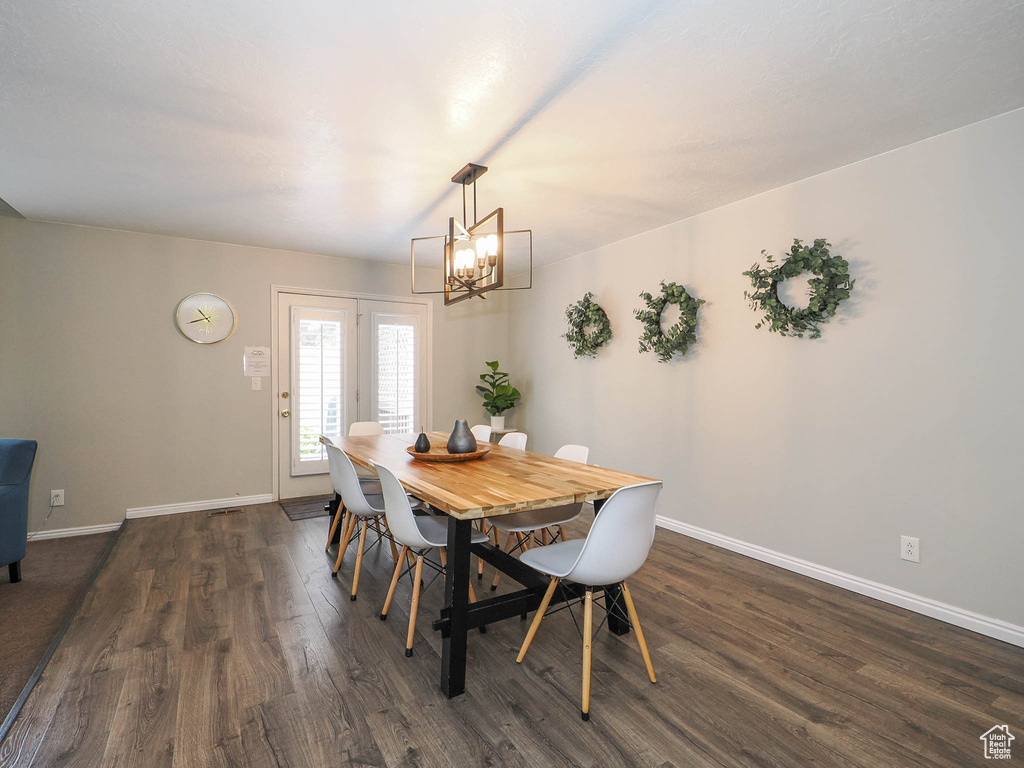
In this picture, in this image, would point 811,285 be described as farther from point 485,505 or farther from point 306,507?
point 306,507

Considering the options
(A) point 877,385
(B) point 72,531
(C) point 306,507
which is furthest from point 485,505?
(B) point 72,531

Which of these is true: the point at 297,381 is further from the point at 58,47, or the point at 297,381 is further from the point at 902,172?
the point at 902,172

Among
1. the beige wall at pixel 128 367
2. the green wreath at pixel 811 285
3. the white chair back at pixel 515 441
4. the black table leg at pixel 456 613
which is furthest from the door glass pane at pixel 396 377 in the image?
the black table leg at pixel 456 613

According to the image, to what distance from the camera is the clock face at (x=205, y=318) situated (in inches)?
172

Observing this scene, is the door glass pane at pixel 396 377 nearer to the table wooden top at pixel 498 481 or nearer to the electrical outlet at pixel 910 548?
the table wooden top at pixel 498 481

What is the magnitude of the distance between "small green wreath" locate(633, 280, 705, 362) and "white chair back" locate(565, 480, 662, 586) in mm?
2187

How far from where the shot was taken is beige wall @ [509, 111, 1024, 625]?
239 centimetres

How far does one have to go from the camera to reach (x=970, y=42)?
185 centimetres

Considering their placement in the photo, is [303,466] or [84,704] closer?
[84,704]

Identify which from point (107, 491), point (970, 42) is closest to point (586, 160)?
point (970, 42)

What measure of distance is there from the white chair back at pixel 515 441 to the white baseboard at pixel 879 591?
4.91 feet

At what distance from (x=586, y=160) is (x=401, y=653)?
266cm

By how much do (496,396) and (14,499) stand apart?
12.7 ft

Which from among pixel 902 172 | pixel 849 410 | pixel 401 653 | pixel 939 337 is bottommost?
pixel 401 653
